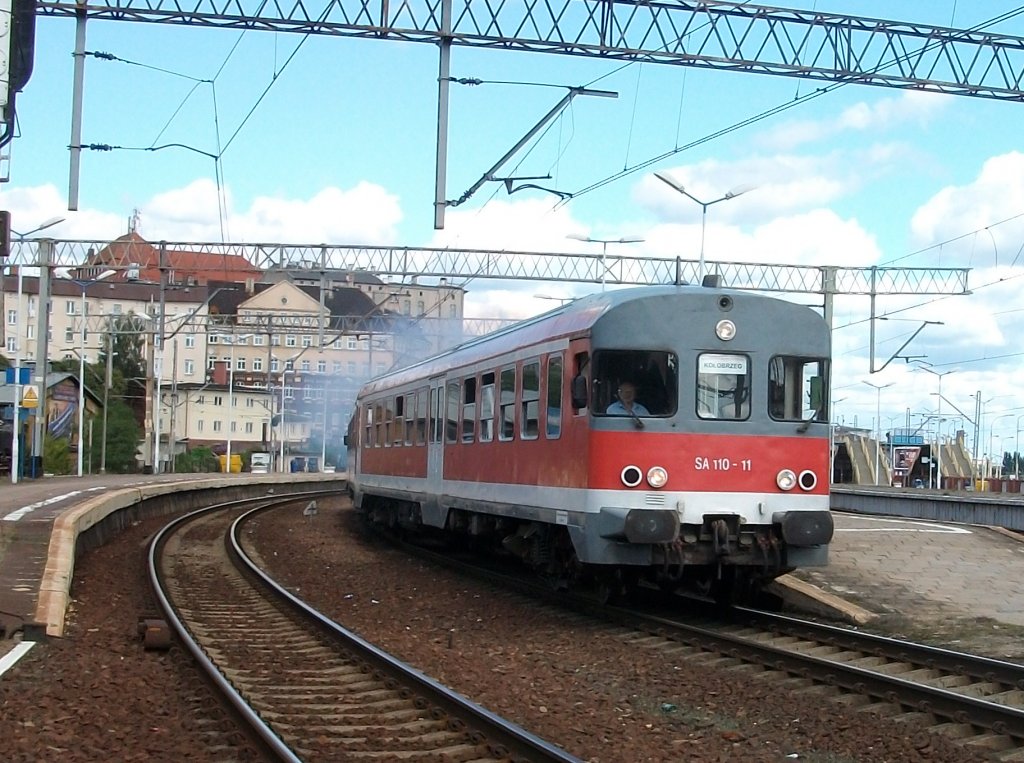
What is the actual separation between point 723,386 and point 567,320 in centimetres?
174

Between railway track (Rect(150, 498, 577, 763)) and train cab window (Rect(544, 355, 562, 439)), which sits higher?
train cab window (Rect(544, 355, 562, 439))

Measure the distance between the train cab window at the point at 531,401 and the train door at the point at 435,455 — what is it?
3.87 meters

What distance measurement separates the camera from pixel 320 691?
31.2ft

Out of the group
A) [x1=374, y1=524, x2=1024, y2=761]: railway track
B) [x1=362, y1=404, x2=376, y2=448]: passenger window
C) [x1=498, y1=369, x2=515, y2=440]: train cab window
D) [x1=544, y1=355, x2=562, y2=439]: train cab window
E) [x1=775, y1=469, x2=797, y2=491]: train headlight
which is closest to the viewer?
[x1=374, y1=524, x2=1024, y2=761]: railway track

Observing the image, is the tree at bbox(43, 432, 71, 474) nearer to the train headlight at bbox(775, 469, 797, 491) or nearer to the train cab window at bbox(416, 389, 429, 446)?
A: the train cab window at bbox(416, 389, 429, 446)

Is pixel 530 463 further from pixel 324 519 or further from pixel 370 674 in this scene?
pixel 324 519

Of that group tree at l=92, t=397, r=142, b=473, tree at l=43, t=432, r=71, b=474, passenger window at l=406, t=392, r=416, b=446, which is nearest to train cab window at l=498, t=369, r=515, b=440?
passenger window at l=406, t=392, r=416, b=446

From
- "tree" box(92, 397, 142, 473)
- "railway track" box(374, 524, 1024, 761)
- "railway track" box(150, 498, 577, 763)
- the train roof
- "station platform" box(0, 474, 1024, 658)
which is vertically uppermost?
the train roof

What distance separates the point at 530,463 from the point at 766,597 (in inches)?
113

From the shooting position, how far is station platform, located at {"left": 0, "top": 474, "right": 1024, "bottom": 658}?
1264 centimetres

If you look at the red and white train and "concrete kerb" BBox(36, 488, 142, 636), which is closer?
"concrete kerb" BBox(36, 488, 142, 636)

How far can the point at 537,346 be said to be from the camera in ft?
46.7

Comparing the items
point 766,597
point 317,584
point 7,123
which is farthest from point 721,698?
point 7,123

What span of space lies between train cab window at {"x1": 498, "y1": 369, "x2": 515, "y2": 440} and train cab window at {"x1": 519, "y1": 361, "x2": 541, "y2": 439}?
1.22ft
